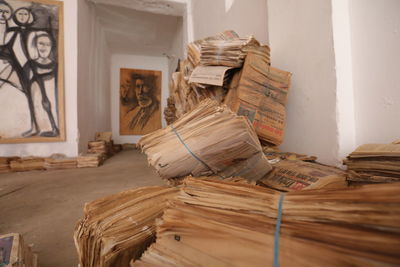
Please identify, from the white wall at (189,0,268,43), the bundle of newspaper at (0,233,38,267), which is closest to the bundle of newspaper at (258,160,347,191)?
the bundle of newspaper at (0,233,38,267)

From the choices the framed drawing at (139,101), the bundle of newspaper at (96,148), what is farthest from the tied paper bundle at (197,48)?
the framed drawing at (139,101)

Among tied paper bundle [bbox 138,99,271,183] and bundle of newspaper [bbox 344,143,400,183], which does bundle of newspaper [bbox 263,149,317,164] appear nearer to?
bundle of newspaper [bbox 344,143,400,183]

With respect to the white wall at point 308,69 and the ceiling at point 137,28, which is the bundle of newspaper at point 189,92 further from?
the ceiling at point 137,28

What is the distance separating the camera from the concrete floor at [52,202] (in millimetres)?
934

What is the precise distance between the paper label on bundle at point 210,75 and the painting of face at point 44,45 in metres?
2.96

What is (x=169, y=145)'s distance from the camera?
2.46 feet

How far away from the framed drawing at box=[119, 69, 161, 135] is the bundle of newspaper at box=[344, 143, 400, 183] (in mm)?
5945

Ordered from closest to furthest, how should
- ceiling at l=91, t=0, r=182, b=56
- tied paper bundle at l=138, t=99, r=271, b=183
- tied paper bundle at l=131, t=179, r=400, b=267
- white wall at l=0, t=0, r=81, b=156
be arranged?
tied paper bundle at l=131, t=179, r=400, b=267, tied paper bundle at l=138, t=99, r=271, b=183, white wall at l=0, t=0, r=81, b=156, ceiling at l=91, t=0, r=182, b=56

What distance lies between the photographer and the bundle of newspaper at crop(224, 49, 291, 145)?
3.96ft

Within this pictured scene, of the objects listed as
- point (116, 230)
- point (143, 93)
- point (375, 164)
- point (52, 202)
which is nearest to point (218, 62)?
point (375, 164)

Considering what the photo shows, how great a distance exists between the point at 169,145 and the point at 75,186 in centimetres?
170

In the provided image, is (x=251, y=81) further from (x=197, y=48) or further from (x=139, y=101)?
(x=139, y=101)

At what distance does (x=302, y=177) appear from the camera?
2.86 ft

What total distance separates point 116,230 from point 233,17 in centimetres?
234
